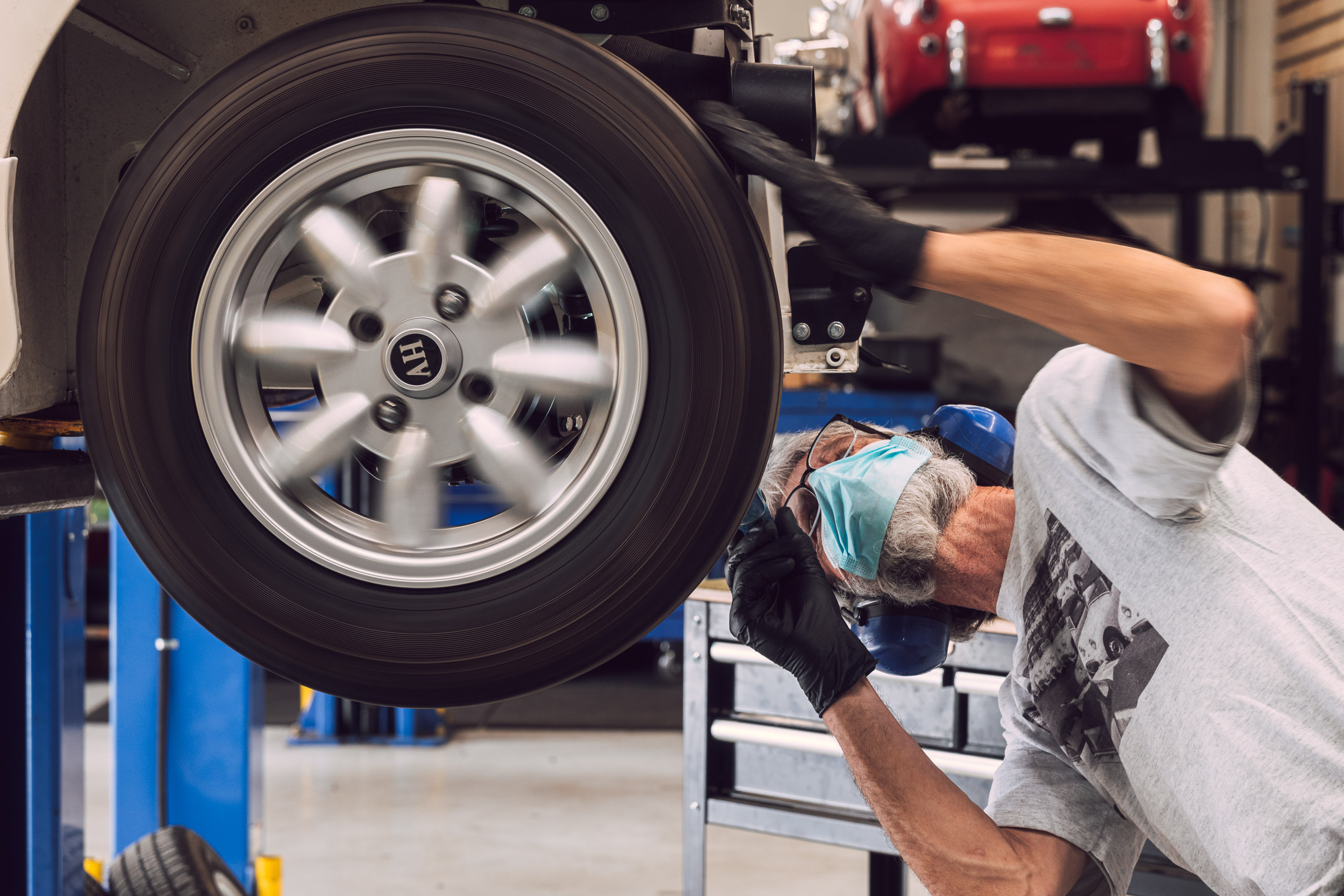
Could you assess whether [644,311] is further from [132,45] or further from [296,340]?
[132,45]

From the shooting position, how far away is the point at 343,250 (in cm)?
98

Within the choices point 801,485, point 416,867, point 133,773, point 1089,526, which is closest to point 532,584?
point 801,485

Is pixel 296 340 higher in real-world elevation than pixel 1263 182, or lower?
lower

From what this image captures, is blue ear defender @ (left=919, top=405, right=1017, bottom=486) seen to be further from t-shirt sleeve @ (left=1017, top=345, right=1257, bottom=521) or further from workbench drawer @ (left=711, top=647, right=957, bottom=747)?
workbench drawer @ (left=711, top=647, right=957, bottom=747)

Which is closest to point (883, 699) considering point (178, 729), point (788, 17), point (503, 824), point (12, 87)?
point (12, 87)

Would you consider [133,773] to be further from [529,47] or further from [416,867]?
[529,47]

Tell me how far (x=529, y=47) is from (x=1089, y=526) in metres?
0.82

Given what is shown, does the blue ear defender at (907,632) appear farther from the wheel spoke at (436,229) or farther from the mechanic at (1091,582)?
the wheel spoke at (436,229)

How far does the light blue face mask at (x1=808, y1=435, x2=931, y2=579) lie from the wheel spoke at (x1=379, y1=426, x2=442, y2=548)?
0.57 m

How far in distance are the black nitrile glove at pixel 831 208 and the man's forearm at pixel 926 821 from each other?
68cm

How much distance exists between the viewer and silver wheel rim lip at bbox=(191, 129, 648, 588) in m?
0.96

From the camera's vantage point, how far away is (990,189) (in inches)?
187

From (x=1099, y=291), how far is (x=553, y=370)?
0.48 meters

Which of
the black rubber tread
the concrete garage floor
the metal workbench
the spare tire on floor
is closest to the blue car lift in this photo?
the spare tire on floor
